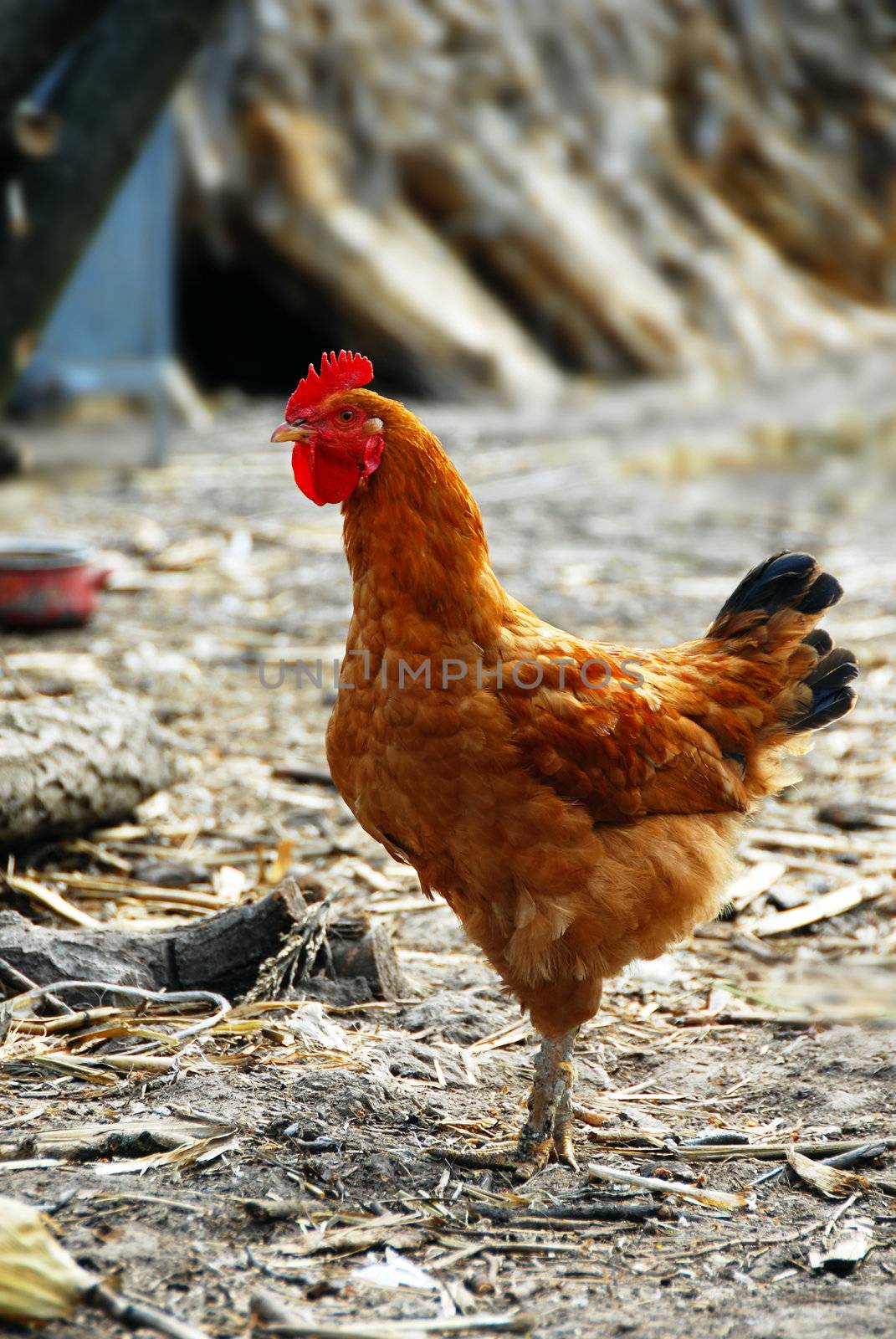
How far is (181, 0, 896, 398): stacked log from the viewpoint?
44.7ft

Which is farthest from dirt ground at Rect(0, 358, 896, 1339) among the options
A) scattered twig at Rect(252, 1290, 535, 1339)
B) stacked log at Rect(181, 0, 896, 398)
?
stacked log at Rect(181, 0, 896, 398)

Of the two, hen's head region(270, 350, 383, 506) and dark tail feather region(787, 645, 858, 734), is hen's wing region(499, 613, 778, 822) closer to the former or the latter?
dark tail feather region(787, 645, 858, 734)

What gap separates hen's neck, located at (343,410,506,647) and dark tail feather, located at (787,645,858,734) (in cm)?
100

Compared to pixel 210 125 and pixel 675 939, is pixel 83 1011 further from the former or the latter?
pixel 210 125

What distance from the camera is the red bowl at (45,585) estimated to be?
614 centimetres

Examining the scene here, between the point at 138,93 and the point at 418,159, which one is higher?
the point at 138,93

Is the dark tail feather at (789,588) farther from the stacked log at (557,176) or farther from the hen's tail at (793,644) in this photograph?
the stacked log at (557,176)

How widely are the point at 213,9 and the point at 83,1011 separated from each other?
482cm

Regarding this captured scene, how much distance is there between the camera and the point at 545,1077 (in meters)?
3.04

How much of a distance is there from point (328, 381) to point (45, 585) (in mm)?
3490

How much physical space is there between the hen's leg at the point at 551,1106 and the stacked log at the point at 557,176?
440 inches

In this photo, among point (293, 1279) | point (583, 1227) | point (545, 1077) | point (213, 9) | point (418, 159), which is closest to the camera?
point (293, 1279)

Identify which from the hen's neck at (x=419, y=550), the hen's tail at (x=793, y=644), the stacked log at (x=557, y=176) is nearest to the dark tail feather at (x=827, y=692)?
the hen's tail at (x=793, y=644)

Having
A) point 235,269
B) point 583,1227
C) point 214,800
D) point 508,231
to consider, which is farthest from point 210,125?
point 583,1227
